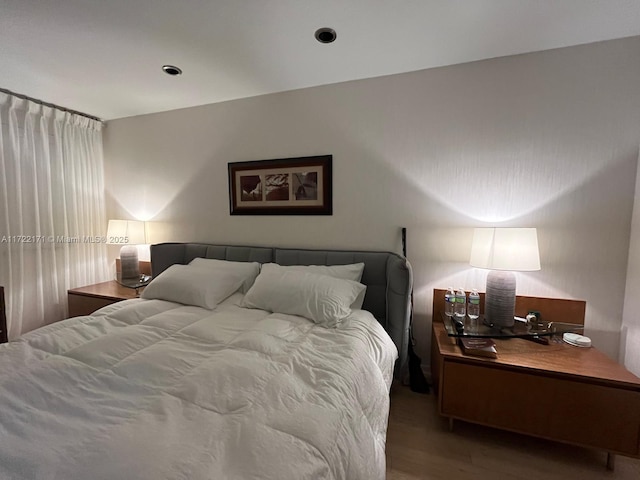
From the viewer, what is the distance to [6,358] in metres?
1.14

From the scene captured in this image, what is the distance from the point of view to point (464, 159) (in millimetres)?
1968

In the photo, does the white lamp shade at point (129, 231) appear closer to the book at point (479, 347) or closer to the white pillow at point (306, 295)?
the white pillow at point (306, 295)

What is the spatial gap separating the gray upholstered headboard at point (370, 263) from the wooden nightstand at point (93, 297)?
0.36m

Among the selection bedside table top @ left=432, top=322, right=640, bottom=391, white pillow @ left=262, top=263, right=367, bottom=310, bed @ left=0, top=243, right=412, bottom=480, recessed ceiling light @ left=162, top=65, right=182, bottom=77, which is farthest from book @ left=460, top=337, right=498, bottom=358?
recessed ceiling light @ left=162, top=65, right=182, bottom=77

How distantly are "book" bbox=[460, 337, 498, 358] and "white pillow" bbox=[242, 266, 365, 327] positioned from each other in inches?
27.3

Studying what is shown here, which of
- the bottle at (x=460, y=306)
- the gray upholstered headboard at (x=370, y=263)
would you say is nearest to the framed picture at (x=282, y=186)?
the gray upholstered headboard at (x=370, y=263)

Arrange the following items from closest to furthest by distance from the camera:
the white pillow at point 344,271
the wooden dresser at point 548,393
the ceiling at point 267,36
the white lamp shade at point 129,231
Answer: the wooden dresser at point 548,393 → the ceiling at point 267,36 → the white pillow at point 344,271 → the white lamp shade at point 129,231

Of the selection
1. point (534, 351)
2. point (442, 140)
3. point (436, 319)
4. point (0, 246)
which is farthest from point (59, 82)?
point (534, 351)

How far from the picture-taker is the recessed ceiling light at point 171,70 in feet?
6.81

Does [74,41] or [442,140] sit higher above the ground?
[74,41]

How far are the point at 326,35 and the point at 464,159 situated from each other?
1.24 meters

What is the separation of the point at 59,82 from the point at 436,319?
3.55 metres

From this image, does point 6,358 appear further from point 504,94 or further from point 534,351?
point 504,94

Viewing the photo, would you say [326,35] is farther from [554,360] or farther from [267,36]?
[554,360]
